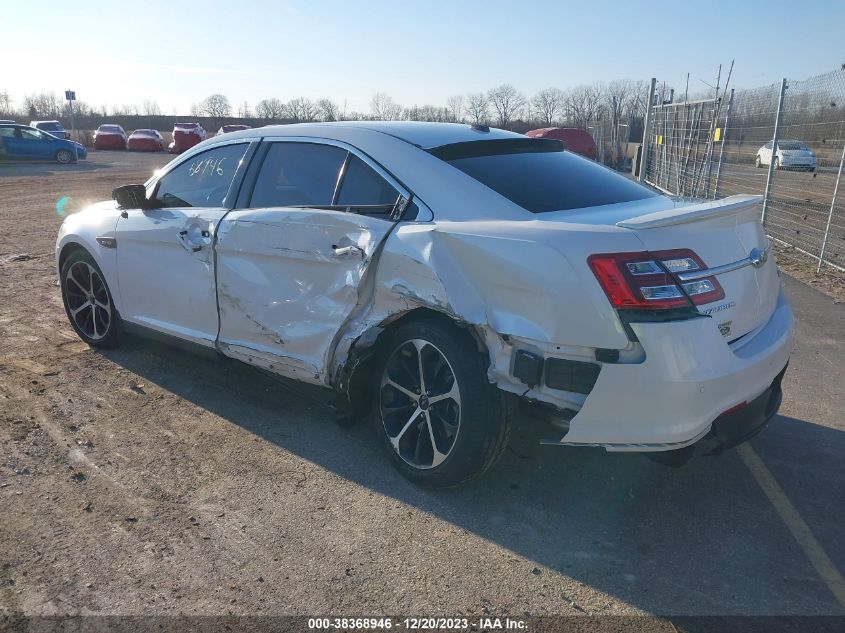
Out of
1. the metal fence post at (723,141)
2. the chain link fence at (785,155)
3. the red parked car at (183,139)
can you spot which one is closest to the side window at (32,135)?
the red parked car at (183,139)

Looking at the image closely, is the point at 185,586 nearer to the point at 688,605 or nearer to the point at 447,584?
the point at 447,584

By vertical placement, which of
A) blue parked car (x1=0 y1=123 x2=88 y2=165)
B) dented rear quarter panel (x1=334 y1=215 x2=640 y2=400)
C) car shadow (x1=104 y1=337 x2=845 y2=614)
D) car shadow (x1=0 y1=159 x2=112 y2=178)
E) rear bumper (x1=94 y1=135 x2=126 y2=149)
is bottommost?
rear bumper (x1=94 y1=135 x2=126 y2=149)

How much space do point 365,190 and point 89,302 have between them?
9.38ft

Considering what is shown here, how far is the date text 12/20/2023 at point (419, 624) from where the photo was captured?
2.38 metres

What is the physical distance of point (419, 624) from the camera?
7.86ft

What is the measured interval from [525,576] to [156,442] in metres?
2.19

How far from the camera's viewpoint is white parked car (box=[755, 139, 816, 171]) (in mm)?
9828

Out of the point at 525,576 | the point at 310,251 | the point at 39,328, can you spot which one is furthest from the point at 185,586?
the point at 39,328

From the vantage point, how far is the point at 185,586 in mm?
2594

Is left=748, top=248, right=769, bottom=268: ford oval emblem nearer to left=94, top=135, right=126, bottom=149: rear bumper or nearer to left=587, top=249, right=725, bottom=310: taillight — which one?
left=587, top=249, right=725, bottom=310: taillight

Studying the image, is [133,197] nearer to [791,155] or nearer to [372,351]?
[372,351]

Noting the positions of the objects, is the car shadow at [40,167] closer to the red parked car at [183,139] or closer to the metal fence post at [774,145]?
the red parked car at [183,139]

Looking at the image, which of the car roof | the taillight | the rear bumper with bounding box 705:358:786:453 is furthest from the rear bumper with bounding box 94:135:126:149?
Answer: the rear bumper with bounding box 705:358:786:453

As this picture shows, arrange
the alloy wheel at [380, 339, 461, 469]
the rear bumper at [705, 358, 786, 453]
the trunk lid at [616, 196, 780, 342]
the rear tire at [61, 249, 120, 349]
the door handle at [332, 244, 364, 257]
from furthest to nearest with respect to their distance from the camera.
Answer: the rear tire at [61, 249, 120, 349] → the door handle at [332, 244, 364, 257] → the alloy wheel at [380, 339, 461, 469] → the rear bumper at [705, 358, 786, 453] → the trunk lid at [616, 196, 780, 342]
